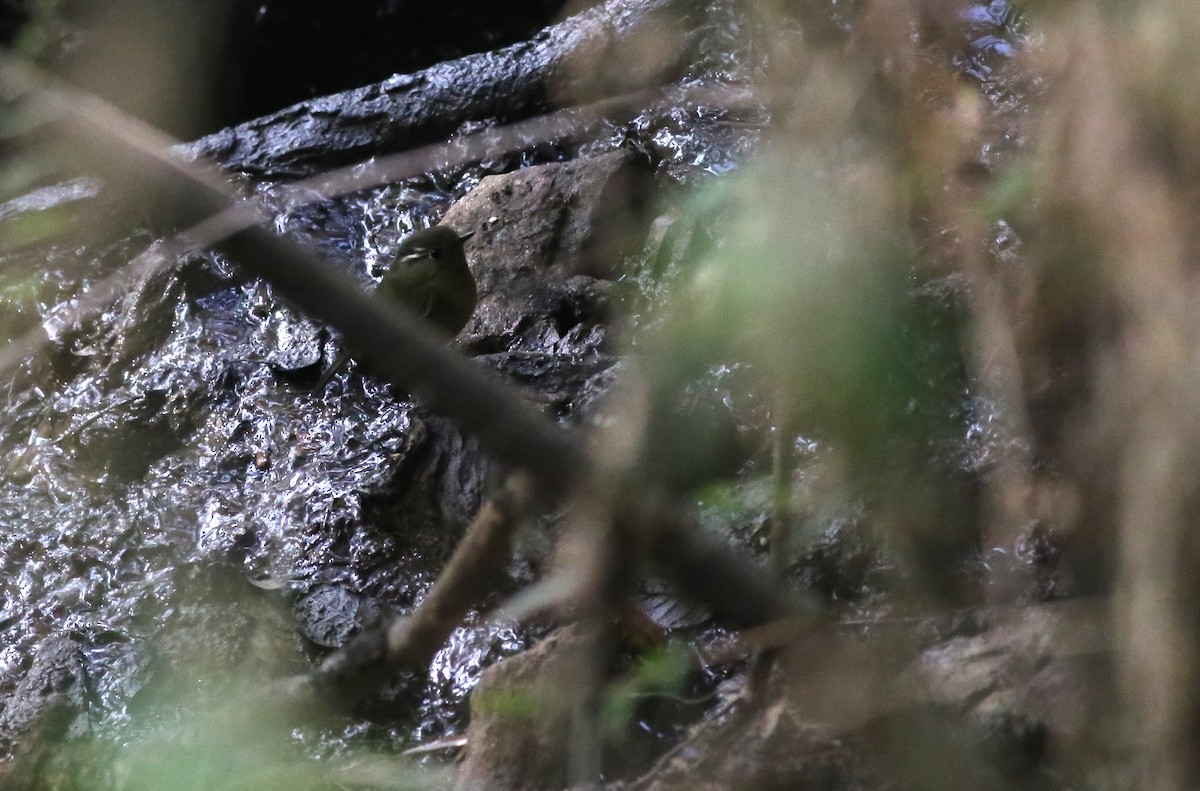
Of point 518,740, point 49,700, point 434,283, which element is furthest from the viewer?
point 434,283

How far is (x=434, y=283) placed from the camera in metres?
4.11

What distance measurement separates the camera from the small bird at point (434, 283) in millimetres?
4094

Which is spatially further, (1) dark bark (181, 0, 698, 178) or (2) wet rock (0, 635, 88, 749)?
(1) dark bark (181, 0, 698, 178)

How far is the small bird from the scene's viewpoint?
409 centimetres

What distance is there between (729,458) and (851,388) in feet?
4.09

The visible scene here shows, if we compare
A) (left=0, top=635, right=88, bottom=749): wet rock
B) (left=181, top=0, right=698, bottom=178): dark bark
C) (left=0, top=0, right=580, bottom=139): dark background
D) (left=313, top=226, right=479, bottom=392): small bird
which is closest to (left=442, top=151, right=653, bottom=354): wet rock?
(left=313, top=226, right=479, bottom=392): small bird

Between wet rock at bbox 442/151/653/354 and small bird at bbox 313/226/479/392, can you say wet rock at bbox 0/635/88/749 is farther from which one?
wet rock at bbox 442/151/653/354

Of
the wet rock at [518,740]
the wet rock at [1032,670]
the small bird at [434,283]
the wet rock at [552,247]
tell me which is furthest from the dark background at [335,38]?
the wet rock at [1032,670]

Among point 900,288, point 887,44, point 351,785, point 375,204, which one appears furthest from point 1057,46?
point 375,204

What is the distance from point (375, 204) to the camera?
4.94 m

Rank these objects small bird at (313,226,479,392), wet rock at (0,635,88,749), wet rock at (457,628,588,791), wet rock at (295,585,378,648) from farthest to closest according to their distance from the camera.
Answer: small bird at (313,226,479,392) < wet rock at (295,585,378,648) < wet rock at (0,635,88,749) < wet rock at (457,628,588,791)

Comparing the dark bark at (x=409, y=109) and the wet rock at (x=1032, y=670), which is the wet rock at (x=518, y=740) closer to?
the wet rock at (x=1032, y=670)

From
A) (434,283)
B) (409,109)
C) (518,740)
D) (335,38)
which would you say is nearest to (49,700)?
(518,740)

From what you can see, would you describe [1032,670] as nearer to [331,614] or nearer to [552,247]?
[331,614]
